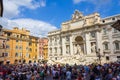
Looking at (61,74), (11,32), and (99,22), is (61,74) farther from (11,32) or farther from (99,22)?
(11,32)

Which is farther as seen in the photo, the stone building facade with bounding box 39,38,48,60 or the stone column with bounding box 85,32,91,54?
the stone building facade with bounding box 39,38,48,60

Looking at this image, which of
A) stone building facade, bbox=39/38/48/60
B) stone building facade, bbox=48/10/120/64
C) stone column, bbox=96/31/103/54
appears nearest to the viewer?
stone building facade, bbox=48/10/120/64

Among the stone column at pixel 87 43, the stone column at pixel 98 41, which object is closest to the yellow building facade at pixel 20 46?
the stone column at pixel 87 43

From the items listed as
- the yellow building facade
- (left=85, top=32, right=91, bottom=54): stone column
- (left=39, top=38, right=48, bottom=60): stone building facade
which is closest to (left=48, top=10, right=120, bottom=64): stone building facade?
(left=85, top=32, right=91, bottom=54): stone column

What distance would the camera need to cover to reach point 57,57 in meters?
51.5

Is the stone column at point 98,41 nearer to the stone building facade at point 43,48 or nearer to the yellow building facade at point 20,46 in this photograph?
the yellow building facade at point 20,46

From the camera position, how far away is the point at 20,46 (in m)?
52.7

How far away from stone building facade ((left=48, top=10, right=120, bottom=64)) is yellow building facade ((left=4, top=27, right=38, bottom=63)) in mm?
9651

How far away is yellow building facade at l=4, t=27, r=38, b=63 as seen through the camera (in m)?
49.0

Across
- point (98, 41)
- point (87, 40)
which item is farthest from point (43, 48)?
point (98, 41)

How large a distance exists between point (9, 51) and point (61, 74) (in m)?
34.7

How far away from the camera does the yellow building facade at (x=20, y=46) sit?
49.0 m

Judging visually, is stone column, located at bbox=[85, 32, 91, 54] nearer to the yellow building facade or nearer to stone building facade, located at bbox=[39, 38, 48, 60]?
the yellow building facade

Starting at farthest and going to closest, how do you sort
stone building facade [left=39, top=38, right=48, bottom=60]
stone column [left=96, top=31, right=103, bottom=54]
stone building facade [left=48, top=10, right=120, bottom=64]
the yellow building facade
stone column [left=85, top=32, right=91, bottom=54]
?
1. stone building facade [left=39, top=38, right=48, bottom=60]
2. the yellow building facade
3. stone column [left=85, top=32, right=91, bottom=54]
4. stone column [left=96, top=31, right=103, bottom=54]
5. stone building facade [left=48, top=10, right=120, bottom=64]
